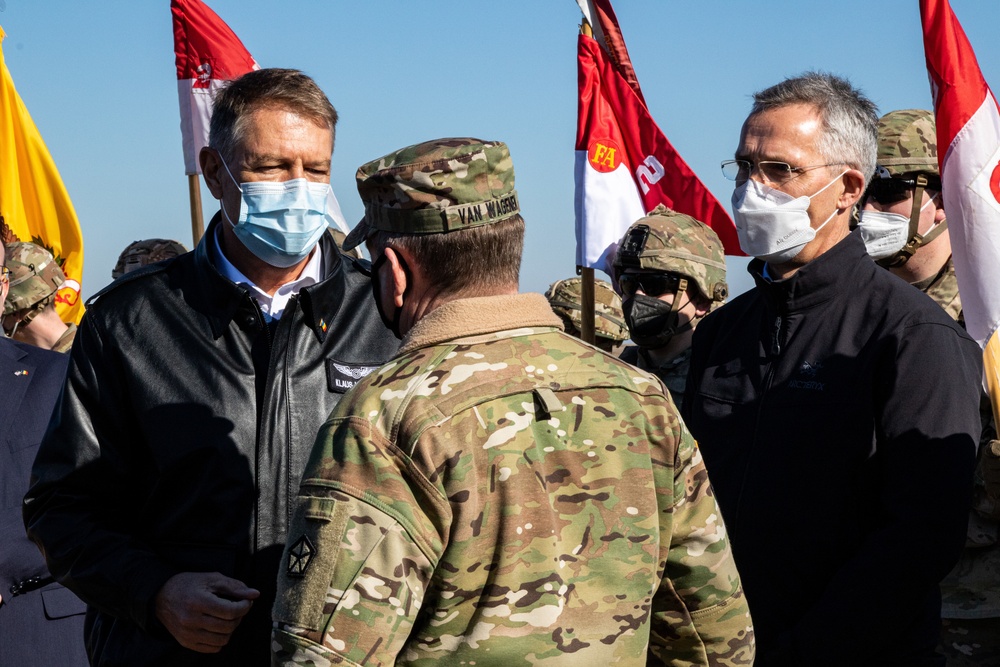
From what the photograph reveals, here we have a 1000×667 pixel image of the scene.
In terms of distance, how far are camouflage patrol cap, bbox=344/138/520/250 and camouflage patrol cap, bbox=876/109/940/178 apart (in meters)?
2.69

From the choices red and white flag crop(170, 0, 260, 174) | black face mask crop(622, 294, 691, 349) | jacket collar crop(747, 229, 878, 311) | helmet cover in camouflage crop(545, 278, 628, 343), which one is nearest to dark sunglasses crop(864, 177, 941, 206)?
jacket collar crop(747, 229, 878, 311)

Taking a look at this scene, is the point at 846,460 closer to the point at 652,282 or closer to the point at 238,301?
the point at 238,301

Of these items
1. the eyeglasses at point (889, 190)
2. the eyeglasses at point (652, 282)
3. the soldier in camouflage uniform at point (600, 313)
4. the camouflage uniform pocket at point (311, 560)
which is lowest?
the soldier in camouflage uniform at point (600, 313)

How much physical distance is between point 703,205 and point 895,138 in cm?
344

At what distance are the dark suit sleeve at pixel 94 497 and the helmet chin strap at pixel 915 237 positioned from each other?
3.12m

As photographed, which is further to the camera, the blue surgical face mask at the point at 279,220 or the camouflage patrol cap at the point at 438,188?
the blue surgical face mask at the point at 279,220

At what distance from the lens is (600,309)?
337 inches

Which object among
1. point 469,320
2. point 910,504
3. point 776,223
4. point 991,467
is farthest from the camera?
point 991,467

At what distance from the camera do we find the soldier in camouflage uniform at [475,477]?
84.4 inches

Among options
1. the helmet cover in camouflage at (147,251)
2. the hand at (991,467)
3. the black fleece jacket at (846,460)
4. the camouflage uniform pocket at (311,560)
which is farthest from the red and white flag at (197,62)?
the camouflage uniform pocket at (311,560)

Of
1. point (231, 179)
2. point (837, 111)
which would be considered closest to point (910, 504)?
point (837, 111)

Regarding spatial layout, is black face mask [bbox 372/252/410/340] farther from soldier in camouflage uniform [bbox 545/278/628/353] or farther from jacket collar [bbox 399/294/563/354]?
soldier in camouflage uniform [bbox 545/278/628/353]

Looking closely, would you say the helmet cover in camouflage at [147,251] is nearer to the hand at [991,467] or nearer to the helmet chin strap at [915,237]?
the helmet chin strap at [915,237]

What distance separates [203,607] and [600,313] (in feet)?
19.4
